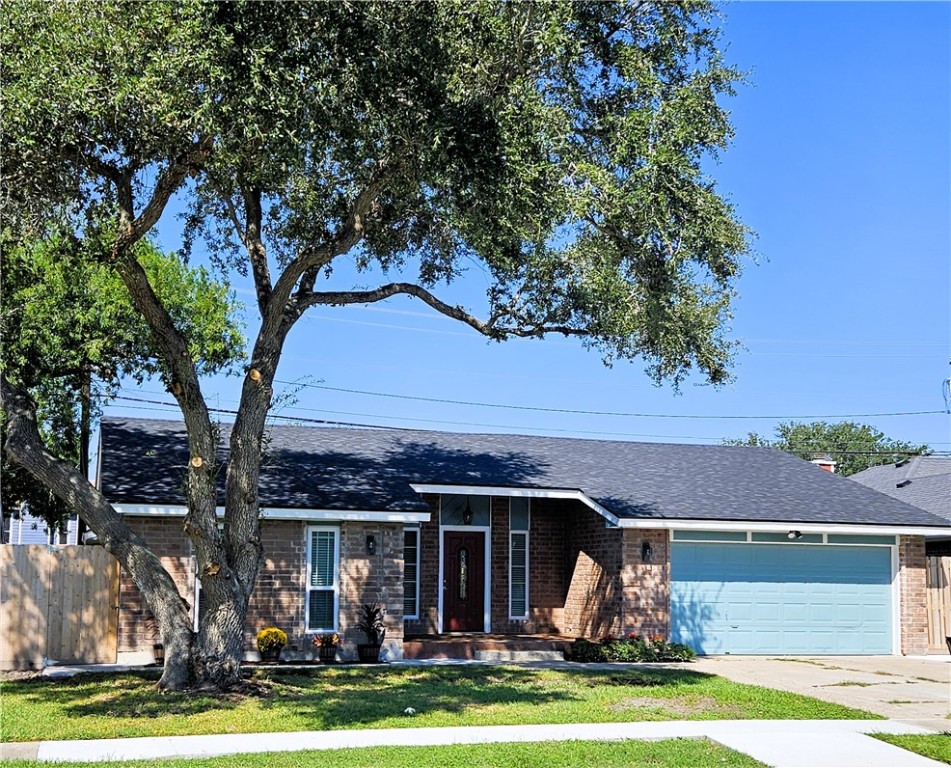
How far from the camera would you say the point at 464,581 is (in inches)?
883

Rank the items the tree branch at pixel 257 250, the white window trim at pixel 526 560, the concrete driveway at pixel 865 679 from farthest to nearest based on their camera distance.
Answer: the white window trim at pixel 526 560 → the tree branch at pixel 257 250 → the concrete driveway at pixel 865 679

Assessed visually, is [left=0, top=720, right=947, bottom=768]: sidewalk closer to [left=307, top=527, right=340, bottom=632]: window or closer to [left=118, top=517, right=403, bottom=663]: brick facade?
[left=118, top=517, right=403, bottom=663]: brick facade

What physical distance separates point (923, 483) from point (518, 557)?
13237 mm

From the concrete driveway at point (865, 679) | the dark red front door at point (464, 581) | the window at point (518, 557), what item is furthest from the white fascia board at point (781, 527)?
the dark red front door at point (464, 581)

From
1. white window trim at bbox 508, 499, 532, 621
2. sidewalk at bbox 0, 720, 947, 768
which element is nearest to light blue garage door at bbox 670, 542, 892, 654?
white window trim at bbox 508, 499, 532, 621

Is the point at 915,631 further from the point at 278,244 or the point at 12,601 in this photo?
the point at 12,601

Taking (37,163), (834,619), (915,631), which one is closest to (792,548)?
(834,619)

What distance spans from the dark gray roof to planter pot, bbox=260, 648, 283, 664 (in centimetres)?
243

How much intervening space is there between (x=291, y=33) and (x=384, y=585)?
34.9 feet

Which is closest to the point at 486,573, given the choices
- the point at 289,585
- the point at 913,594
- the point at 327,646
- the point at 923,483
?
the point at 327,646

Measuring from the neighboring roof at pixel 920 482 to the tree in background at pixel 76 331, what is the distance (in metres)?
17.8

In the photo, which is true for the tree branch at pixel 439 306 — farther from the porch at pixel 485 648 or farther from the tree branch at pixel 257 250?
the porch at pixel 485 648

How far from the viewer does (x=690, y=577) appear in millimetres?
21406

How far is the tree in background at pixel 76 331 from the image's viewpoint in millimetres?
17141
